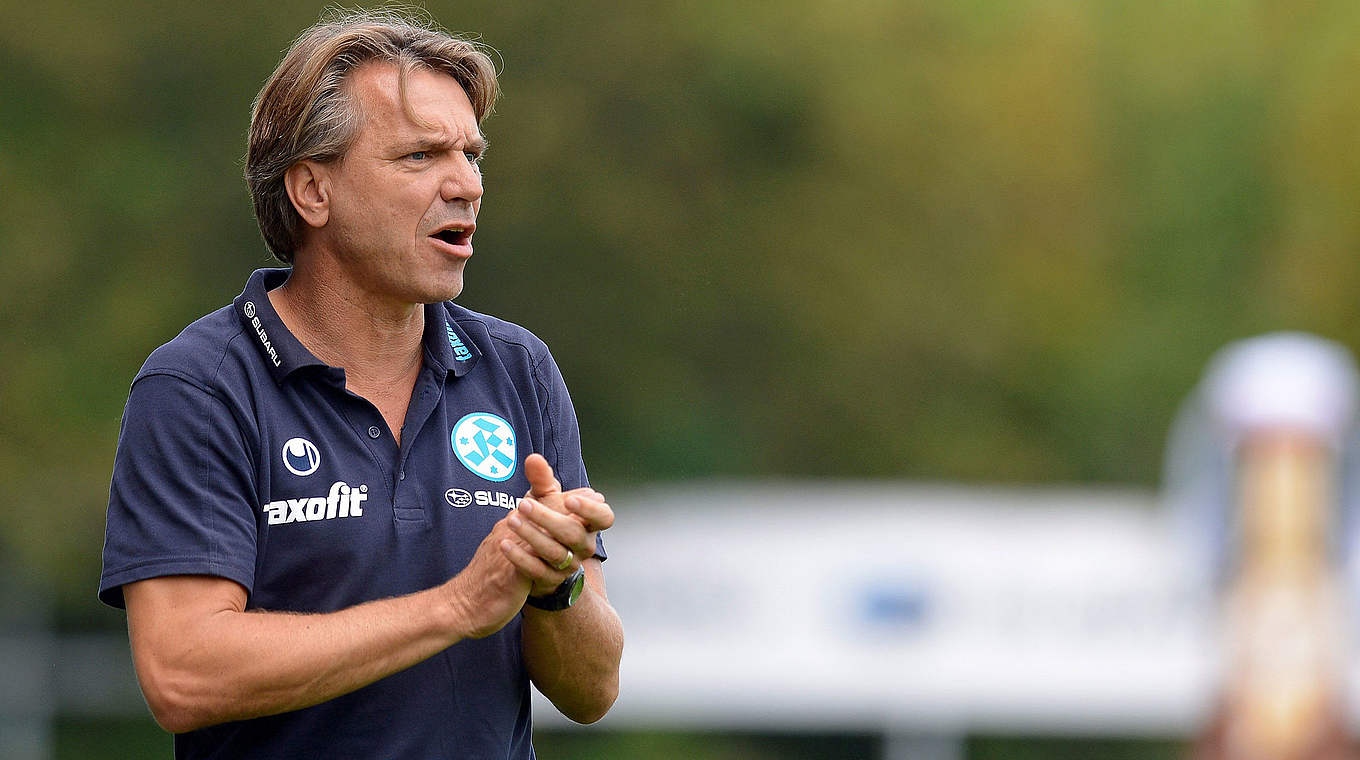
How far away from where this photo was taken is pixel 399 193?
119 inches

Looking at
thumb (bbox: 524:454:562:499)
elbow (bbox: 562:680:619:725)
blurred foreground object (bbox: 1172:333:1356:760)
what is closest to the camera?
thumb (bbox: 524:454:562:499)

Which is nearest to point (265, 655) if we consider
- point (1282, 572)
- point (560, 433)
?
point (560, 433)

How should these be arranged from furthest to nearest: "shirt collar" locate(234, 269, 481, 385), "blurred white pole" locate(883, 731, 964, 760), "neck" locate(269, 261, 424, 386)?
"blurred white pole" locate(883, 731, 964, 760)
"neck" locate(269, 261, 424, 386)
"shirt collar" locate(234, 269, 481, 385)

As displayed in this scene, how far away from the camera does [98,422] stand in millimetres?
14227

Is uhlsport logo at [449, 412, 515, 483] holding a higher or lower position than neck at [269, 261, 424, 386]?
lower

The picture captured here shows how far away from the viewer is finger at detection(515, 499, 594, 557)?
275 cm

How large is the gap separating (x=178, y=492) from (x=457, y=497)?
443 mm

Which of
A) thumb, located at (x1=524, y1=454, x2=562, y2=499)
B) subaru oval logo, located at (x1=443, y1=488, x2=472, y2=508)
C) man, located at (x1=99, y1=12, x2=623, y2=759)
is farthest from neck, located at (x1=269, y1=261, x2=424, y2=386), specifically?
thumb, located at (x1=524, y1=454, x2=562, y2=499)

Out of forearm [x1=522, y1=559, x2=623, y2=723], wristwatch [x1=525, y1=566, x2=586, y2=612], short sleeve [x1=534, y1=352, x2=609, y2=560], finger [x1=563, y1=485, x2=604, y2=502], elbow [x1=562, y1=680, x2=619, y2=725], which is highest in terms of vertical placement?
short sleeve [x1=534, y1=352, x2=609, y2=560]

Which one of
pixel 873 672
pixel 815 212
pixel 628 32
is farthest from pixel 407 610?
pixel 815 212

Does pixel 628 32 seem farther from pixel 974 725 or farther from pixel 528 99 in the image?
pixel 974 725

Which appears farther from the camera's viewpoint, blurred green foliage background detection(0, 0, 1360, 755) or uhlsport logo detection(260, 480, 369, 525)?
blurred green foliage background detection(0, 0, 1360, 755)

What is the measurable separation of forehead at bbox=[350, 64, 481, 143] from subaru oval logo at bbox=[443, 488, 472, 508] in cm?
60

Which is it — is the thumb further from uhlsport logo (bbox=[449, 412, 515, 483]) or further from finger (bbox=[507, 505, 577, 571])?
uhlsport logo (bbox=[449, 412, 515, 483])
